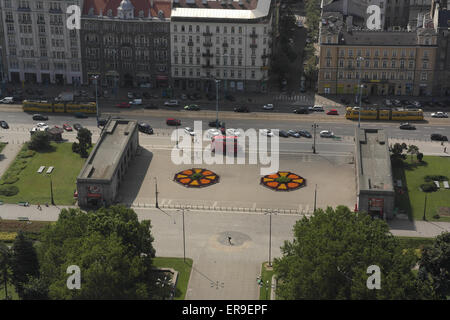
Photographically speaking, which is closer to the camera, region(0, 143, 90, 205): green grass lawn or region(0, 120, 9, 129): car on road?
region(0, 143, 90, 205): green grass lawn

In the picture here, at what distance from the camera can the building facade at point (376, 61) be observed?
181 m

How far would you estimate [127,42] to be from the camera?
7436 inches

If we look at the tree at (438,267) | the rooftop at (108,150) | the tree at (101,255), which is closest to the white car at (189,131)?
the rooftop at (108,150)

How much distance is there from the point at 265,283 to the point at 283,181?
36.1m

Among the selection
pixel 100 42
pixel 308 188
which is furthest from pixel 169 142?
pixel 100 42

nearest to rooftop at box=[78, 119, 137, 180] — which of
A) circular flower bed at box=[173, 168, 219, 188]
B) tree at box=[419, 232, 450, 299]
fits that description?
circular flower bed at box=[173, 168, 219, 188]

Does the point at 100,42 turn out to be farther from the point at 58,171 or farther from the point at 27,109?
the point at 58,171

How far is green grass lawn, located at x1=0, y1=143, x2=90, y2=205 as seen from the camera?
13050cm

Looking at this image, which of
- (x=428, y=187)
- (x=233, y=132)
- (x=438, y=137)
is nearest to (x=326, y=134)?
(x=233, y=132)

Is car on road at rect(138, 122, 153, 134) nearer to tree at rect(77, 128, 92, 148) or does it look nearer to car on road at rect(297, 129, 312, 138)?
tree at rect(77, 128, 92, 148)

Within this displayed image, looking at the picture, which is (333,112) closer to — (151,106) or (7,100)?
(151,106)

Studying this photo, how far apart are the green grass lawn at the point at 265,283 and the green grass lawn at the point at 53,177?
1565 inches

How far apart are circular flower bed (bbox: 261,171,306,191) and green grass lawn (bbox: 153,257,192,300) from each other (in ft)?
99.8

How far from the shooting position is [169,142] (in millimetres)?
155000
